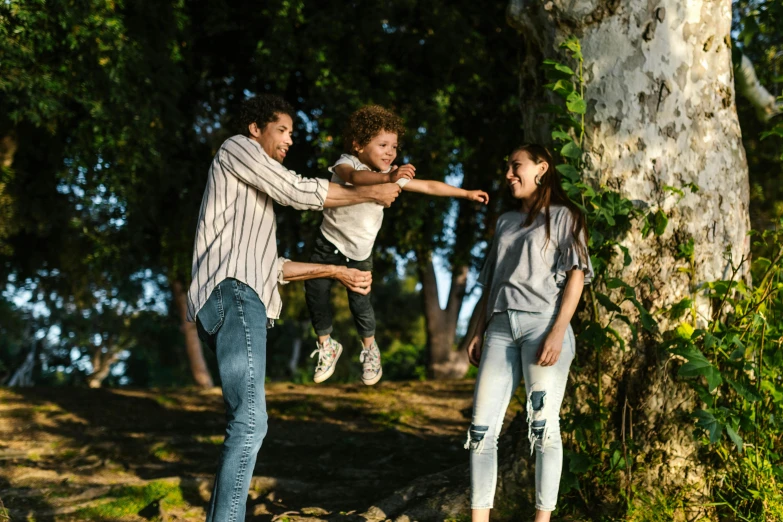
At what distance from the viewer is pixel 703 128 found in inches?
180

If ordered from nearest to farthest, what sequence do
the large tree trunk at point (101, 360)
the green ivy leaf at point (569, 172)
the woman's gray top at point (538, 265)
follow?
the woman's gray top at point (538, 265) → the green ivy leaf at point (569, 172) → the large tree trunk at point (101, 360)

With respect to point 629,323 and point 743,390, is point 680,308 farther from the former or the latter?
point 743,390

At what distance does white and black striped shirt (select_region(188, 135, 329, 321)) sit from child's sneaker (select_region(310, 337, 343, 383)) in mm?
823

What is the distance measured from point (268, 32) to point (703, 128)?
18.8ft

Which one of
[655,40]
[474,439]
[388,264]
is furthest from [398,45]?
[474,439]

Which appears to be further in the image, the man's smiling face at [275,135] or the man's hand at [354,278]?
the man's hand at [354,278]

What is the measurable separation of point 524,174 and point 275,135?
1.25 metres

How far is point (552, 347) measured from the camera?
3.77 meters

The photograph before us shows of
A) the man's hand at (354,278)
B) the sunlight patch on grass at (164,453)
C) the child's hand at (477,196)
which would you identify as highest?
the child's hand at (477,196)

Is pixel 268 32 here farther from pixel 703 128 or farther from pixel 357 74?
pixel 703 128

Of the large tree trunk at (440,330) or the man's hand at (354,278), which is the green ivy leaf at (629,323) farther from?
the large tree trunk at (440,330)

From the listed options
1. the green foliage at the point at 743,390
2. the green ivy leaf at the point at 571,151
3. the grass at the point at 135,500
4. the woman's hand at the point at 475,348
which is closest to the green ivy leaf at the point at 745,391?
the green foliage at the point at 743,390

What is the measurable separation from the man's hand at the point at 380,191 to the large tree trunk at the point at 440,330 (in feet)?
29.6

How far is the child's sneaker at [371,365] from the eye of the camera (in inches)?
178
